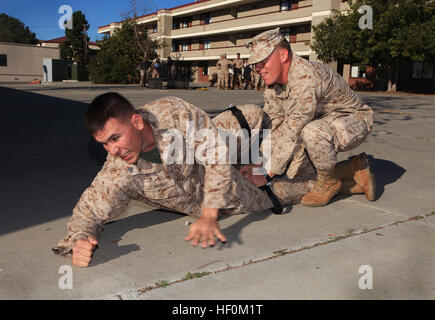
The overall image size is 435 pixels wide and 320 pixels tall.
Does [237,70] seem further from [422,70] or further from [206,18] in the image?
[206,18]

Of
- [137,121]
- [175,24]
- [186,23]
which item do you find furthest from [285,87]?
[175,24]

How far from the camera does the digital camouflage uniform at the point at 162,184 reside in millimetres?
2080

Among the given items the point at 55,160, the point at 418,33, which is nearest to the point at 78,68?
the point at 418,33

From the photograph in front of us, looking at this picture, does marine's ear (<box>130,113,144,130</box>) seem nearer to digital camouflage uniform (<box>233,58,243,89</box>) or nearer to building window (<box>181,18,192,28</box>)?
digital camouflage uniform (<box>233,58,243,89</box>)

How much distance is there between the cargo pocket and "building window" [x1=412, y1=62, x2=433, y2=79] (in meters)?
24.6

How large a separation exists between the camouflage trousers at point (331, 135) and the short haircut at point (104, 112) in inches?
55.8

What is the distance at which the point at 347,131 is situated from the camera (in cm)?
299

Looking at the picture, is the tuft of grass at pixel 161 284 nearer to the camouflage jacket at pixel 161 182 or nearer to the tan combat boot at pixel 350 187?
the camouflage jacket at pixel 161 182

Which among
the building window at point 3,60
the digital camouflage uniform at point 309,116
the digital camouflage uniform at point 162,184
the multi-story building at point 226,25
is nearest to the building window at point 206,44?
the multi-story building at point 226,25

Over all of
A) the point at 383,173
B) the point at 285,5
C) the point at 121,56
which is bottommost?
the point at 383,173

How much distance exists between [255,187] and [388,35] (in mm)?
21531

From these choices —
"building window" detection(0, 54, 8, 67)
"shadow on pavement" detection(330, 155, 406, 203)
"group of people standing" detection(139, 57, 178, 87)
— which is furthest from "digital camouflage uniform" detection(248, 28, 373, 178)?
"building window" detection(0, 54, 8, 67)

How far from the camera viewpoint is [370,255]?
7.11 ft
